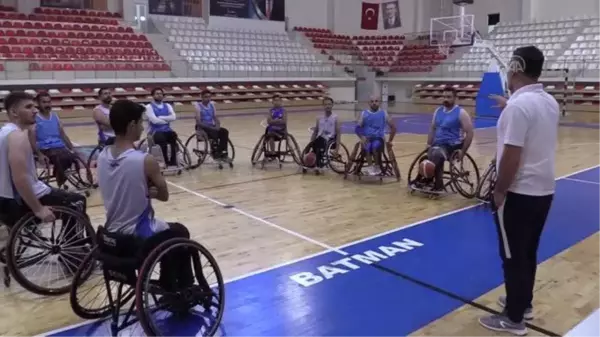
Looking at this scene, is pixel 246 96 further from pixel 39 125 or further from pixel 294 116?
pixel 39 125

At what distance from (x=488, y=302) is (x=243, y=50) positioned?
16.2 m

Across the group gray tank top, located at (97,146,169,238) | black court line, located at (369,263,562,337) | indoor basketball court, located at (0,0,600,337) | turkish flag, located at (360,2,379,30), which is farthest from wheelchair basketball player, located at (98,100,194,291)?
turkish flag, located at (360,2,379,30)

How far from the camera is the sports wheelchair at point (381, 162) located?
6.04 metres

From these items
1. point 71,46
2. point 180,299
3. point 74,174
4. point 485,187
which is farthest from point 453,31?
point 180,299

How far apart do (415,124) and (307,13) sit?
11003mm

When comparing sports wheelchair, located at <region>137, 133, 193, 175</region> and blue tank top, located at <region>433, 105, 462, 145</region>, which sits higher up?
blue tank top, located at <region>433, 105, 462, 145</region>

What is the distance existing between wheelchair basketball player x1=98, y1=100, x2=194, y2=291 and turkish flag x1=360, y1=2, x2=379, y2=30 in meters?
21.1

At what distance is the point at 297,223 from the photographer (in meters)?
4.49

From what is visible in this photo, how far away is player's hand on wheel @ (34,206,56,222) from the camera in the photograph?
2.90 m

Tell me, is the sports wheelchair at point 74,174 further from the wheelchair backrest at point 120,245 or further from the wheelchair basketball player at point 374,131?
the wheelchair basketball player at point 374,131

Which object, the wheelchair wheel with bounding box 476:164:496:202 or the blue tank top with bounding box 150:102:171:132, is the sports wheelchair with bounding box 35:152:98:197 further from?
the wheelchair wheel with bounding box 476:164:496:202

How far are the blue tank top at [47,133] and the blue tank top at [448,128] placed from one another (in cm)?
350

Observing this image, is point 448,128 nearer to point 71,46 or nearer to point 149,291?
point 149,291

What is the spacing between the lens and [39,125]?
16.6 feet
